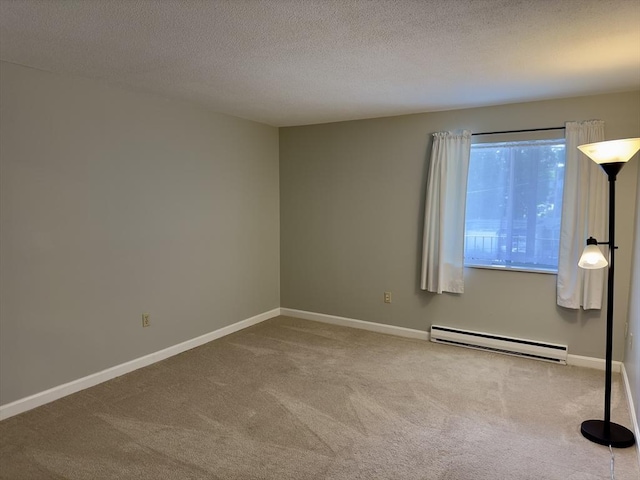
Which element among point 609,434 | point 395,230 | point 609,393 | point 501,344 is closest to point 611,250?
point 609,393

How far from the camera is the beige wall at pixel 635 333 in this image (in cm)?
268

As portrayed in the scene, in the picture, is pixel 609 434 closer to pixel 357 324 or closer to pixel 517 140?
pixel 517 140

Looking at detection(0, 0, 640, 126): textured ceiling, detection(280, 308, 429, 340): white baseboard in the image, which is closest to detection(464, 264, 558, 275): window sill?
detection(280, 308, 429, 340): white baseboard

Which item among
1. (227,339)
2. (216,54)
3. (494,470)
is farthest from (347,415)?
(216,54)

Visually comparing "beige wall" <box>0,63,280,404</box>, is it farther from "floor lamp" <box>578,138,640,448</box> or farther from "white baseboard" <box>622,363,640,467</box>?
"white baseboard" <box>622,363,640,467</box>

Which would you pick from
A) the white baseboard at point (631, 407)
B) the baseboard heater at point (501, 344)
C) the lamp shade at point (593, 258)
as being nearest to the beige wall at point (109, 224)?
the baseboard heater at point (501, 344)

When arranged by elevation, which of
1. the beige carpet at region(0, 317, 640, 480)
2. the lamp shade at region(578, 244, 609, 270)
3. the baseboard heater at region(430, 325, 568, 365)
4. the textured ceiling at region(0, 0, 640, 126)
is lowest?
the beige carpet at region(0, 317, 640, 480)

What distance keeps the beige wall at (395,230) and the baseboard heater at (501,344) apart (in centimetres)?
8

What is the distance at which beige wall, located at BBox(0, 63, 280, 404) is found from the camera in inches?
111

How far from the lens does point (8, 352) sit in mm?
2795

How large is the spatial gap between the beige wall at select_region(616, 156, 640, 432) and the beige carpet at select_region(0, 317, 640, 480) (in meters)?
0.24

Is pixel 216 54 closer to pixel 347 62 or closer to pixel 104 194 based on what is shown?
pixel 347 62

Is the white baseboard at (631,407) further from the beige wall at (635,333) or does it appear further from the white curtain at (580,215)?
the white curtain at (580,215)

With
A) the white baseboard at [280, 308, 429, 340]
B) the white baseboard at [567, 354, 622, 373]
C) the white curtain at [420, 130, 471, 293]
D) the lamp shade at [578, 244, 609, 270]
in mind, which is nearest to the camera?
the lamp shade at [578, 244, 609, 270]
